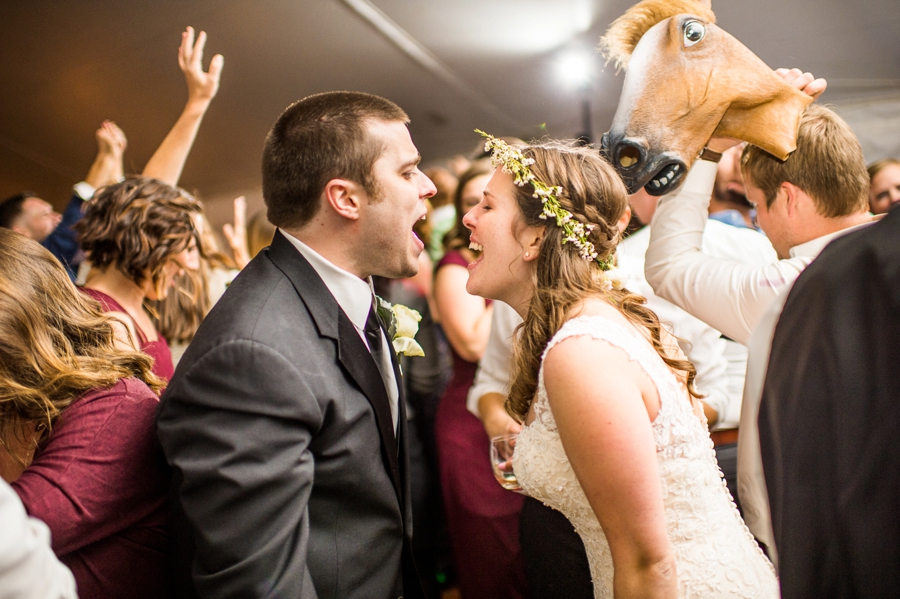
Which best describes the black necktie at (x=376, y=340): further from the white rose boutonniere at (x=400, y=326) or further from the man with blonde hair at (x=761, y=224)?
the man with blonde hair at (x=761, y=224)

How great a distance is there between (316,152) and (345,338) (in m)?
0.42

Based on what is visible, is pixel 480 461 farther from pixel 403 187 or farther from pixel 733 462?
pixel 403 187

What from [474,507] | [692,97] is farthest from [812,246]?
[474,507]

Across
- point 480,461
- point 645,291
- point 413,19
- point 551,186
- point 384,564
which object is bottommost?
point 480,461

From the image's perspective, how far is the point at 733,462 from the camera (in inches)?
56.6

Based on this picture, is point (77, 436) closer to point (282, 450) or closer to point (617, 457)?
point (282, 450)

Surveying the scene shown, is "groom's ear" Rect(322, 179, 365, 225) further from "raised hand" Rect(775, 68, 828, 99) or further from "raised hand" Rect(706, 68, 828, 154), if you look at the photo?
"raised hand" Rect(775, 68, 828, 99)

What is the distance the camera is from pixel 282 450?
961mm

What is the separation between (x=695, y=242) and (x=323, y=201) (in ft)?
2.75

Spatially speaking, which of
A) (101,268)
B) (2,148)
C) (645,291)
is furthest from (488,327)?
(2,148)

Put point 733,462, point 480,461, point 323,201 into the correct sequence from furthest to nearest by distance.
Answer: point 480,461 < point 733,462 < point 323,201

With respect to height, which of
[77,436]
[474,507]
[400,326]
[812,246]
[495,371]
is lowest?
[474,507]

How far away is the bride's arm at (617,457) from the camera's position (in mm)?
976

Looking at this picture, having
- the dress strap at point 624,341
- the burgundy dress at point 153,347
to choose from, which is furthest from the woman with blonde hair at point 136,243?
the dress strap at point 624,341
